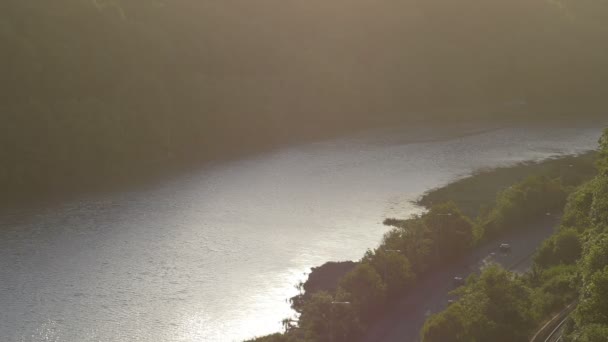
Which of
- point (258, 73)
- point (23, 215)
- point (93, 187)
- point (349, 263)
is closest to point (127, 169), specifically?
point (93, 187)

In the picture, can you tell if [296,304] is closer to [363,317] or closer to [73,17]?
[363,317]

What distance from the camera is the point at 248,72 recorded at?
94875 millimetres

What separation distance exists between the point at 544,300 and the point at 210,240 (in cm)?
2534

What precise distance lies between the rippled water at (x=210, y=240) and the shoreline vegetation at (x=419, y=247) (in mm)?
2764

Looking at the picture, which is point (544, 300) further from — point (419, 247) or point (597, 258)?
point (419, 247)

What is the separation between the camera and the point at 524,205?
51.1 metres

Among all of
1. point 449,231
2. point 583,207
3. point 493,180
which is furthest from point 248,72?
point 583,207

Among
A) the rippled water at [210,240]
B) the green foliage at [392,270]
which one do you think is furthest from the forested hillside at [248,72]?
the green foliage at [392,270]

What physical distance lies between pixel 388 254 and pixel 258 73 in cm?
6020

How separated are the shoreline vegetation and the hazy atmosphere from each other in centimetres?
17

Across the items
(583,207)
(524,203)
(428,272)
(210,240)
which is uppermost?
(583,207)

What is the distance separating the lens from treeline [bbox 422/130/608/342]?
24078mm

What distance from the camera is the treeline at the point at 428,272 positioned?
3159 cm

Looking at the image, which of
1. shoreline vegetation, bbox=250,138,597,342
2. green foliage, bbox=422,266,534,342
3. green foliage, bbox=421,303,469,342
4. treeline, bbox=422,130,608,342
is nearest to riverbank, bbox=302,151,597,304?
shoreline vegetation, bbox=250,138,597,342
